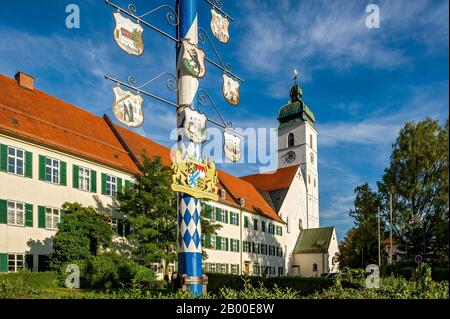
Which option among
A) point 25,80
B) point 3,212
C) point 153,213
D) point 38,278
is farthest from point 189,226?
point 25,80

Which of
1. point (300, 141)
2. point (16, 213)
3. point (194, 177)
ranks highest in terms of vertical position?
point (300, 141)

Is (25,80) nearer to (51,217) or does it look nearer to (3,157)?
(3,157)

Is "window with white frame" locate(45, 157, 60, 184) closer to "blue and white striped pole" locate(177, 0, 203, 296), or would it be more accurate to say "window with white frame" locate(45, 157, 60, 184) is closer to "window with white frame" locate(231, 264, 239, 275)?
"blue and white striped pole" locate(177, 0, 203, 296)

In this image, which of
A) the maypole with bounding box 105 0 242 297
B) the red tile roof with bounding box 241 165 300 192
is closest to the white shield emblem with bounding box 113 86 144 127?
the maypole with bounding box 105 0 242 297

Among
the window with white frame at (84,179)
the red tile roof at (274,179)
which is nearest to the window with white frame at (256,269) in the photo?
the red tile roof at (274,179)

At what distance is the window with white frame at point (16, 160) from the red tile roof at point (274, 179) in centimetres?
3910

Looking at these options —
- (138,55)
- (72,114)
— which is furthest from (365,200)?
(138,55)

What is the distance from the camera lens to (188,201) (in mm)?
10906

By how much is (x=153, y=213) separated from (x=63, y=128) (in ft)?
23.4

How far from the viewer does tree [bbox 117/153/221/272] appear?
23906 millimetres
